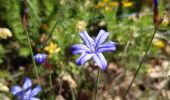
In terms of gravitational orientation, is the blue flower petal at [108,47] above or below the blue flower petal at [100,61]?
above

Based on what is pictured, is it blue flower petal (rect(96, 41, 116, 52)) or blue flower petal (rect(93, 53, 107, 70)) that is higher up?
blue flower petal (rect(96, 41, 116, 52))

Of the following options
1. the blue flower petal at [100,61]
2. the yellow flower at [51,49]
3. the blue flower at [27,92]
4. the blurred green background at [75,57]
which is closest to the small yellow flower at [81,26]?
the blurred green background at [75,57]

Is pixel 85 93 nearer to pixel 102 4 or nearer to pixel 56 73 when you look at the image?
pixel 56 73

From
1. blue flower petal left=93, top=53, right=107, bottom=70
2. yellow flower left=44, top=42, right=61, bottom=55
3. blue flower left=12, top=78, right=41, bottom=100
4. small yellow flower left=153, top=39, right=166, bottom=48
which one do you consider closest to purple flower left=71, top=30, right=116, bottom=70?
blue flower petal left=93, top=53, right=107, bottom=70

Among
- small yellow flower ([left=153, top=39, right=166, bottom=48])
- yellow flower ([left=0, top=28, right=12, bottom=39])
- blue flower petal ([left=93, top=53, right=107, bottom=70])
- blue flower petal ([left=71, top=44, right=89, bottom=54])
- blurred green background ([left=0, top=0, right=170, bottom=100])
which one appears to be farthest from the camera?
small yellow flower ([left=153, top=39, right=166, bottom=48])

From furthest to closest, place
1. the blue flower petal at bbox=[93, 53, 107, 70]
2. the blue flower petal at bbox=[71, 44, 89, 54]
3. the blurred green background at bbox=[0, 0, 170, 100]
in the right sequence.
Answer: the blurred green background at bbox=[0, 0, 170, 100]
the blue flower petal at bbox=[71, 44, 89, 54]
the blue flower petal at bbox=[93, 53, 107, 70]

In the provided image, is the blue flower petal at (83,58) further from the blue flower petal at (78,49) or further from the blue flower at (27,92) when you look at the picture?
the blue flower at (27,92)

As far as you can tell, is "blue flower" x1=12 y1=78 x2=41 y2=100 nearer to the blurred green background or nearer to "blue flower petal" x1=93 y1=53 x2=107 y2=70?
the blurred green background

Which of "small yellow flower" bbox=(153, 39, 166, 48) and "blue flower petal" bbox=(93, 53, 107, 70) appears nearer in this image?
"blue flower petal" bbox=(93, 53, 107, 70)

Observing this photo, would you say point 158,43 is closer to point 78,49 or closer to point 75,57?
point 75,57

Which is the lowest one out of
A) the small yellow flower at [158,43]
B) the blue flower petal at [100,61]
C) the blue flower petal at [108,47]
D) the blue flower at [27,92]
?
the small yellow flower at [158,43]

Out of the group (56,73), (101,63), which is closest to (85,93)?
(56,73)

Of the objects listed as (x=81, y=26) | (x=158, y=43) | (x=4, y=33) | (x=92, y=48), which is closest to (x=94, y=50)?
(x=92, y=48)
